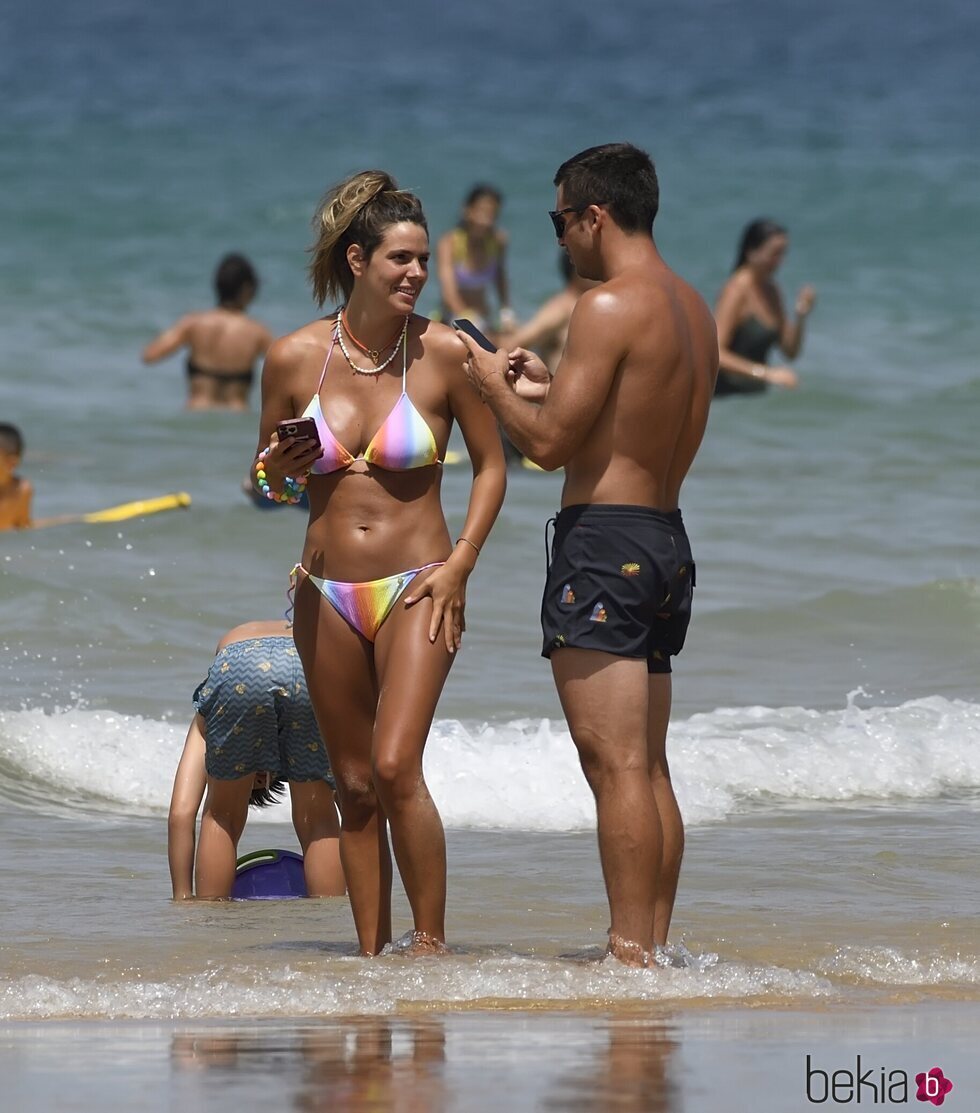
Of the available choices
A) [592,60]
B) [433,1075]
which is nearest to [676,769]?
[433,1075]

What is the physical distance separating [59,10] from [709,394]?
42.5m

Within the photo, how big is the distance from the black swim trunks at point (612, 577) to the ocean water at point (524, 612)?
2.40 feet

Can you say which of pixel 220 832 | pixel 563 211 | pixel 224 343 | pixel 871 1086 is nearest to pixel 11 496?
pixel 224 343

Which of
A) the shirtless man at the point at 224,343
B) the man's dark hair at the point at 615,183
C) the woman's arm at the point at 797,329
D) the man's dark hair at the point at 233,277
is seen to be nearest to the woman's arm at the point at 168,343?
the shirtless man at the point at 224,343

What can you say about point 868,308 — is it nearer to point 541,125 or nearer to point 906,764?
point 541,125

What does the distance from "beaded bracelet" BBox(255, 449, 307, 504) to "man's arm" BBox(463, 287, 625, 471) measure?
527 millimetres

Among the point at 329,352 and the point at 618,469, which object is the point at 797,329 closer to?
the point at 329,352

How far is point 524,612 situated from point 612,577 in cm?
621

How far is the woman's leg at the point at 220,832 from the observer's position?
5555 millimetres

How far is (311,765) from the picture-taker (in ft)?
18.1

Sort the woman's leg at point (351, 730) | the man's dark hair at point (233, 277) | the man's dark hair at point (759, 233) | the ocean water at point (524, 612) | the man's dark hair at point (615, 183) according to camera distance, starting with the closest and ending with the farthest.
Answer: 1. the man's dark hair at point (615, 183)
2. the woman's leg at point (351, 730)
3. the ocean water at point (524, 612)
4. the man's dark hair at point (759, 233)
5. the man's dark hair at point (233, 277)

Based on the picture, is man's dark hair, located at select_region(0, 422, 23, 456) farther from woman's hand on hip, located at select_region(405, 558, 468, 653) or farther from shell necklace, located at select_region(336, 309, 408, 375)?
woman's hand on hip, located at select_region(405, 558, 468, 653)

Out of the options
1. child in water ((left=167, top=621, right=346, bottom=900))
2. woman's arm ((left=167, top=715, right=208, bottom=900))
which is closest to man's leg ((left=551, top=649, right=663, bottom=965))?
child in water ((left=167, top=621, right=346, bottom=900))

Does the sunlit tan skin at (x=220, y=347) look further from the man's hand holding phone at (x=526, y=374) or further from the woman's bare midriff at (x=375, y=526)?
the man's hand holding phone at (x=526, y=374)
